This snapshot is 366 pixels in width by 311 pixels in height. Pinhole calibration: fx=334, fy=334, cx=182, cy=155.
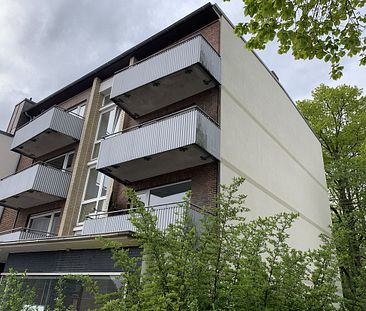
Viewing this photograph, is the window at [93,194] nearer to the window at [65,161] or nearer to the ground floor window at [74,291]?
the window at [65,161]

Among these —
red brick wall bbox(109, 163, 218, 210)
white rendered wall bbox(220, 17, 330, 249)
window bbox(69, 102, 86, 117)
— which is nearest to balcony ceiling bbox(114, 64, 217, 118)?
white rendered wall bbox(220, 17, 330, 249)

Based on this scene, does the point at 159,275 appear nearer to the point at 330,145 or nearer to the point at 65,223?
the point at 65,223

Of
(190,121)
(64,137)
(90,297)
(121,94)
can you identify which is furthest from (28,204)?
(190,121)

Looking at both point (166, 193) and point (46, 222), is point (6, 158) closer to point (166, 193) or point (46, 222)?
point (46, 222)

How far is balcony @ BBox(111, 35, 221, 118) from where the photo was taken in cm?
1226

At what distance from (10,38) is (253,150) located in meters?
14.4

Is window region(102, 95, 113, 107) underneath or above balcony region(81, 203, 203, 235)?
above

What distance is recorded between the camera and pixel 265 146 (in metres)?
14.9

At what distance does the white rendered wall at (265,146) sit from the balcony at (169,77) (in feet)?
3.26

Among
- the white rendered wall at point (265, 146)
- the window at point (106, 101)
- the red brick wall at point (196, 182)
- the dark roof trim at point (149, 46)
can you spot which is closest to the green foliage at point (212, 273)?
the red brick wall at point (196, 182)

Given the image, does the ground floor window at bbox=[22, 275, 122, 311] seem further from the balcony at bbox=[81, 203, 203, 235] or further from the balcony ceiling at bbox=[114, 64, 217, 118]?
A: the balcony ceiling at bbox=[114, 64, 217, 118]

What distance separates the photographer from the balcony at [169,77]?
40.2 feet

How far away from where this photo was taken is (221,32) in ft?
45.0

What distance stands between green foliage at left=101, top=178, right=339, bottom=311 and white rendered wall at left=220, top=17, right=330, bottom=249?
4989mm
